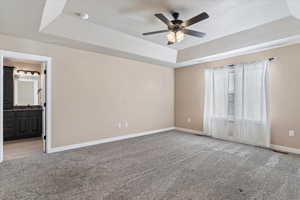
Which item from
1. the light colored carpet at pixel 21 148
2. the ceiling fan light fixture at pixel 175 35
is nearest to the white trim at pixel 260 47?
the ceiling fan light fixture at pixel 175 35

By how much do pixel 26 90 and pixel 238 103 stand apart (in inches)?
256

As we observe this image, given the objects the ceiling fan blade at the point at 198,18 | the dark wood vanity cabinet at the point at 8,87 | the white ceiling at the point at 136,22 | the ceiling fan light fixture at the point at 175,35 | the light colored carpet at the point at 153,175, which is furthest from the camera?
the dark wood vanity cabinet at the point at 8,87

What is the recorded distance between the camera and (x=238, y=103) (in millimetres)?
4266

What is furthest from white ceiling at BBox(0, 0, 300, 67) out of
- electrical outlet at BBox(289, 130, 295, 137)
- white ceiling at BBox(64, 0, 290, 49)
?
electrical outlet at BBox(289, 130, 295, 137)

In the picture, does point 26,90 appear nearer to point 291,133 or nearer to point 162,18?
point 162,18

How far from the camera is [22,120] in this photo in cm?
456

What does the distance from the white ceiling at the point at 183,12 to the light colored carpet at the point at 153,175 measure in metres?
2.73

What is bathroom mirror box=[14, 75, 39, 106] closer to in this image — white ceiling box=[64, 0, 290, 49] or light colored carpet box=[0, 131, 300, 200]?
light colored carpet box=[0, 131, 300, 200]

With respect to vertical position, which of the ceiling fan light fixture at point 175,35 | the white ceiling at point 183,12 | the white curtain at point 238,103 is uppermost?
the white ceiling at point 183,12

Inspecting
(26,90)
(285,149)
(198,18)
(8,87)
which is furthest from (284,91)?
(8,87)

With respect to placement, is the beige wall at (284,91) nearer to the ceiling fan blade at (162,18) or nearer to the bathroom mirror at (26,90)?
the ceiling fan blade at (162,18)

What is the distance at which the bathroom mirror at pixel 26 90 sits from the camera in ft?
16.1

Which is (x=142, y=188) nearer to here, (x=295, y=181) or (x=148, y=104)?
(x=295, y=181)

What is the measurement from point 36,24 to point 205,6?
2869 mm
